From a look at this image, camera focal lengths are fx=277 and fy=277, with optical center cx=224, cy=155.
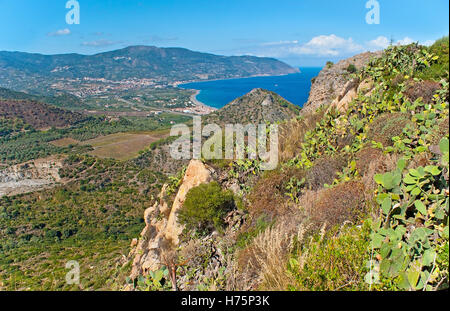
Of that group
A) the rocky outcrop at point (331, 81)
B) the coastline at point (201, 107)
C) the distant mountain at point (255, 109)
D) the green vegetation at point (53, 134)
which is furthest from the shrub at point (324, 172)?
the coastline at point (201, 107)

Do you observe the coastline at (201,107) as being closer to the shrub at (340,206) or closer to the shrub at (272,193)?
the shrub at (272,193)

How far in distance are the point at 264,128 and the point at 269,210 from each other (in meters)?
3.22

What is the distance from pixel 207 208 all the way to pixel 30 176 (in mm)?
64464

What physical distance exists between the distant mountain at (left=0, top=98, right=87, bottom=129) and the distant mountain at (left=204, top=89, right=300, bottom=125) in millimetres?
60566

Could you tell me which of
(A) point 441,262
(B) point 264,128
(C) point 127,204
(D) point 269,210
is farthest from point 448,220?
(C) point 127,204

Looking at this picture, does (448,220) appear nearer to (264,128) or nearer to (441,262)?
(441,262)

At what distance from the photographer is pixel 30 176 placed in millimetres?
56219

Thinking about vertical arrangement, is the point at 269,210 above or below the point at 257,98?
below

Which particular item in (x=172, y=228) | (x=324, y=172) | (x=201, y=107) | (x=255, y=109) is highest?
(x=201, y=107)

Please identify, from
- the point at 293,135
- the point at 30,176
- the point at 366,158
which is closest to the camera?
the point at 366,158

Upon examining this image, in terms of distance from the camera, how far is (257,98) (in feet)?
220

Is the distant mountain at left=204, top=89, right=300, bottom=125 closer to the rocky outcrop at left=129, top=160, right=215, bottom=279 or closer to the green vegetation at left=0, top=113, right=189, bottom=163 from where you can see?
the green vegetation at left=0, top=113, right=189, bottom=163

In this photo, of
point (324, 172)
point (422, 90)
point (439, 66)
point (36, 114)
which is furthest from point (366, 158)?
point (36, 114)

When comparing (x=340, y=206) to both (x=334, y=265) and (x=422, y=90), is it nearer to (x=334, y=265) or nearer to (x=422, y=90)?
(x=334, y=265)
